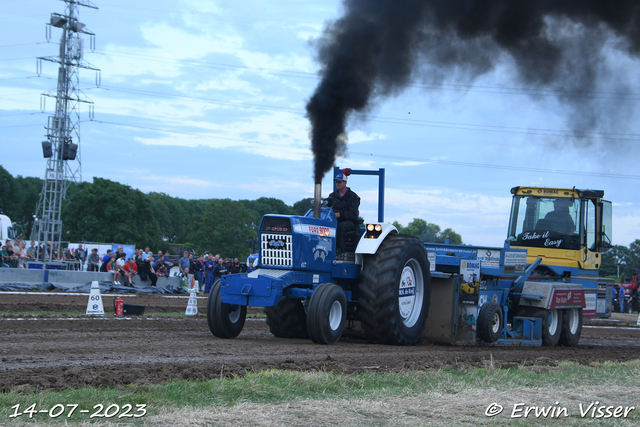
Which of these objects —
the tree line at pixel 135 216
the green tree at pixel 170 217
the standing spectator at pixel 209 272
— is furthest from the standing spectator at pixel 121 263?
the green tree at pixel 170 217

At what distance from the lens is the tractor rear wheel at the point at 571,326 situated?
536 inches

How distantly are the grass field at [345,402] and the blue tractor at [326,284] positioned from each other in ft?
9.62

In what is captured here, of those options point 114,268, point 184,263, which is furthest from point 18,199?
point 114,268

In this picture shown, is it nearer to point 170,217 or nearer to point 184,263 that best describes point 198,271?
point 184,263

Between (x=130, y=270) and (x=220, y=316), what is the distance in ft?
49.4

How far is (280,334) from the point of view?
1120cm

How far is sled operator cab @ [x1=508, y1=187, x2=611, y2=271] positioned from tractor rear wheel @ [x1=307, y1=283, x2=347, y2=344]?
22.9 feet

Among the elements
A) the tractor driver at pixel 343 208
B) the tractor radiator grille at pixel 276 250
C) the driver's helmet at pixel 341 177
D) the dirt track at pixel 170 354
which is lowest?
the dirt track at pixel 170 354

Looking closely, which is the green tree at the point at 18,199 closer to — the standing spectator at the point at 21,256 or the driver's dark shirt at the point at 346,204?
the standing spectator at the point at 21,256

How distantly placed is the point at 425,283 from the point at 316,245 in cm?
204

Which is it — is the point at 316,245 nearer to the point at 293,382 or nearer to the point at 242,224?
the point at 293,382

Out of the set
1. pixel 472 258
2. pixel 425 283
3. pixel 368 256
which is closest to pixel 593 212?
pixel 472 258

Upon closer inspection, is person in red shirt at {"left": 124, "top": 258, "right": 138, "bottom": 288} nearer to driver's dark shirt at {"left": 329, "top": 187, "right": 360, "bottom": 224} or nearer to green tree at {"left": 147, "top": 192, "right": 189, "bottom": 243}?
driver's dark shirt at {"left": 329, "top": 187, "right": 360, "bottom": 224}

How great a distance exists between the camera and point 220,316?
10211 mm
